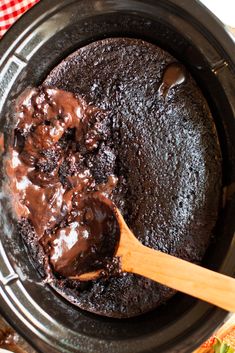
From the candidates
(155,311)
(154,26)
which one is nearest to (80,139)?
(154,26)

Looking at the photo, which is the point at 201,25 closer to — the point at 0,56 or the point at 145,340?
the point at 0,56

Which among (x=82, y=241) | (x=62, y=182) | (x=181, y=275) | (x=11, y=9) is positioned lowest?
(x=181, y=275)

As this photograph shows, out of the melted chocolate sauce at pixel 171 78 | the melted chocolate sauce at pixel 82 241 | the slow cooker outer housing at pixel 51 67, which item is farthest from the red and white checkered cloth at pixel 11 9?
the melted chocolate sauce at pixel 82 241

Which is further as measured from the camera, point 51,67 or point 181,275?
point 51,67

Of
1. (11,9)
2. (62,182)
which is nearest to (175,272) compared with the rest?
(62,182)

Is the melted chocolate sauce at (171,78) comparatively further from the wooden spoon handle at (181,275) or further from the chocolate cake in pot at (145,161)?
the wooden spoon handle at (181,275)

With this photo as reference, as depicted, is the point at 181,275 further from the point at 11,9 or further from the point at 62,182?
the point at 11,9
